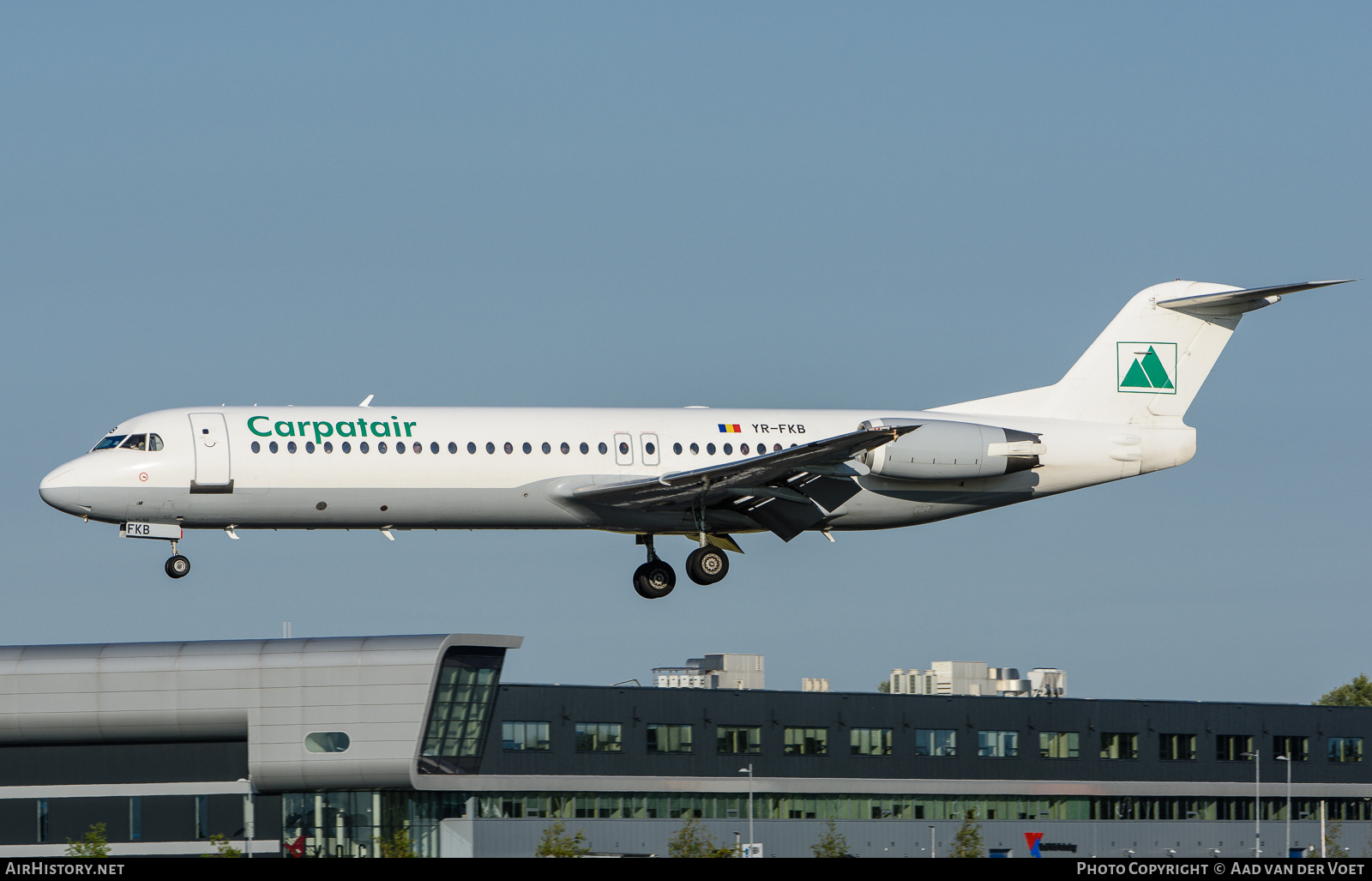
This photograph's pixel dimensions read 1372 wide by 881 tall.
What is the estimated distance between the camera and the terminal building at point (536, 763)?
174 ft

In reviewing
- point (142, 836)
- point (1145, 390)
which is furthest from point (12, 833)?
point (1145, 390)

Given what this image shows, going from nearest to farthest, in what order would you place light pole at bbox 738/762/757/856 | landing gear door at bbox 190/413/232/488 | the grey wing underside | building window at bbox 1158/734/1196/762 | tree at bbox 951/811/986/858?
1. landing gear door at bbox 190/413/232/488
2. the grey wing underside
3. tree at bbox 951/811/986/858
4. light pole at bbox 738/762/757/856
5. building window at bbox 1158/734/1196/762

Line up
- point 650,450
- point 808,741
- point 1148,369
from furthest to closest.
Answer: point 808,741 → point 1148,369 → point 650,450

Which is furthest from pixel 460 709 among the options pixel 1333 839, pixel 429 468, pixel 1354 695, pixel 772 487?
pixel 1354 695

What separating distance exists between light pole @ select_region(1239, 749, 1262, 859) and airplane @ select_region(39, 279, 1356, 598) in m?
28.9

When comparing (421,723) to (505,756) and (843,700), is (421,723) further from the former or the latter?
(843,700)

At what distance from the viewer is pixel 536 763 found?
5628 cm

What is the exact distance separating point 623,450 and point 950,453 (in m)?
7.08

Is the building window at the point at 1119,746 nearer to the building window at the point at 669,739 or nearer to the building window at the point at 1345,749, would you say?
the building window at the point at 1345,749

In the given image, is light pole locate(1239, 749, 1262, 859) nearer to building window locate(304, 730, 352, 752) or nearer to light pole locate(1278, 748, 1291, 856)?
light pole locate(1278, 748, 1291, 856)

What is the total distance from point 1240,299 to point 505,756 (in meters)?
27.9

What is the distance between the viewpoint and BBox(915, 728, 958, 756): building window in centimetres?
6184

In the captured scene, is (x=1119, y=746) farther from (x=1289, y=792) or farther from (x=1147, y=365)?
(x=1147, y=365)

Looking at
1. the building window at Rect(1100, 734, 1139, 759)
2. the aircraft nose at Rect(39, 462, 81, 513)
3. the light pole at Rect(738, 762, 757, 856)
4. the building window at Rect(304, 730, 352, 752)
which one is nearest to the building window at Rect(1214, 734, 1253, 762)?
the building window at Rect(1100, 734, 1139, 759)
